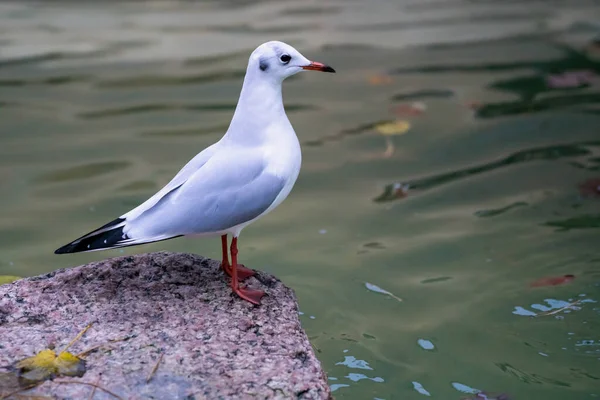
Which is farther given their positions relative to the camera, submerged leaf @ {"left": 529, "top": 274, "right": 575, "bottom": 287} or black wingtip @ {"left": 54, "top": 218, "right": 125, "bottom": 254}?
submerged leaf @ {"left": 529, "top": 274, "right": 575, "bottom": 287}

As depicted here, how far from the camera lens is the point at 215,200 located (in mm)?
2791

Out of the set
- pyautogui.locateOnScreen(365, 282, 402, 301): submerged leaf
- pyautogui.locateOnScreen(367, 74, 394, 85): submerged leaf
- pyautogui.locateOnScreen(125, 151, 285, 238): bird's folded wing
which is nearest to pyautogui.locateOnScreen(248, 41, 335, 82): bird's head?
pyautogui.locateOnScreen(125, 151, 285, 238): bird's folded wing

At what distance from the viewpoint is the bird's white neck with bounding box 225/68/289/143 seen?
291 cm

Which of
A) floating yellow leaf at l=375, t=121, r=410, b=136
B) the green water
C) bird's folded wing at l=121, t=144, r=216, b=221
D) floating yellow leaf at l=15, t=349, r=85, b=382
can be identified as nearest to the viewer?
floating yellow leaf at l=15, t=349, r=85, b=382

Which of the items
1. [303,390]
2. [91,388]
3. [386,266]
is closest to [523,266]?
[386,266]

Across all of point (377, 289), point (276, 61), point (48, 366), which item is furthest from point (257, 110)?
point (377, 289)

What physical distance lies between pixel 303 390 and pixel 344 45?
4561 mm

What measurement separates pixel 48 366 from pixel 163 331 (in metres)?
0.37

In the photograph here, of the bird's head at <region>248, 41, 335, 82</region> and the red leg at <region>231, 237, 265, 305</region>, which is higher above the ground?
the bird's head at <region>248, 41, 335, 82</region>

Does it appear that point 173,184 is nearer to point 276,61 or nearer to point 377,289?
point 276,61

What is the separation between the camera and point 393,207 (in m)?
4.64

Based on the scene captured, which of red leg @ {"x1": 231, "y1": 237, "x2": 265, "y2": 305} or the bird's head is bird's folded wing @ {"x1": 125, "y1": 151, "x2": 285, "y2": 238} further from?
the bird's head

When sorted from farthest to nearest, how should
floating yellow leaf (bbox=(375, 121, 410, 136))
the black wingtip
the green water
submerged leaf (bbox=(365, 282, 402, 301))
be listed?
floating yellow leaf (bbox=(375, 121, 410, 136)) < submerged leaf (bbox=(365, 282, 402, 301)) < the green water < the black wingtip

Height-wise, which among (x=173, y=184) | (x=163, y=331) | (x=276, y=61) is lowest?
(x=163, y=331)
